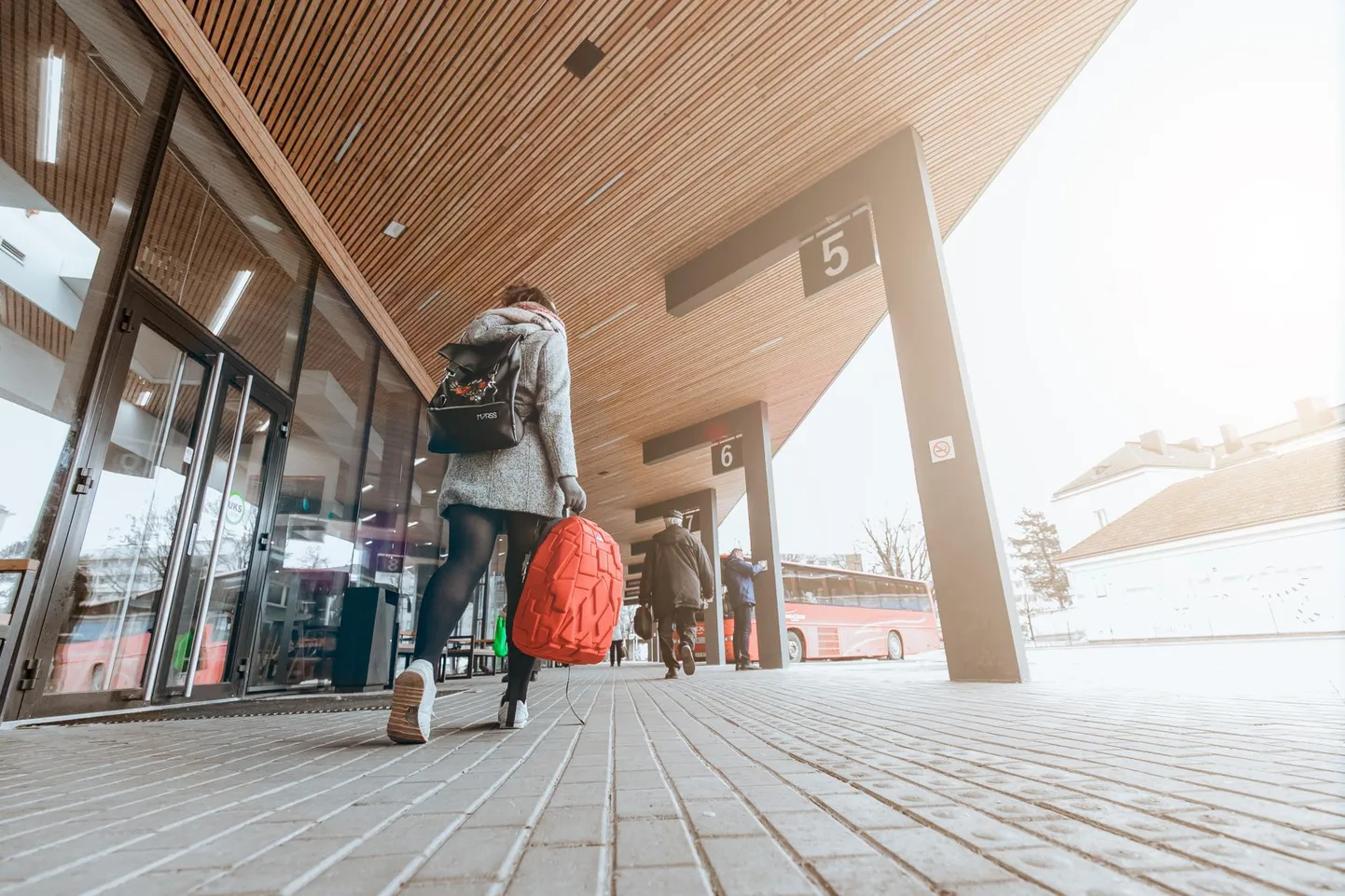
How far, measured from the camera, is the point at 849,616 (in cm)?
1534

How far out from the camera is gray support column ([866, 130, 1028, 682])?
4539 mm

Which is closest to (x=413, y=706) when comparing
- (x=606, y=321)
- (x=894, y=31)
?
(x=894, y=31)

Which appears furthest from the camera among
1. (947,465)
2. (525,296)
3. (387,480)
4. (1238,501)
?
(1238,501)

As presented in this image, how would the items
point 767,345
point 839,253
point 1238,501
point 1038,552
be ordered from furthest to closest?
point 1038,552 < point 1238,501 < point 767,345 < point 839,253

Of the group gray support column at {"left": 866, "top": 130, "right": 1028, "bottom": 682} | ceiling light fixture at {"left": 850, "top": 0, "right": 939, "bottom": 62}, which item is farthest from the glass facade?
gray support column at {"left": 866, "top": 130, "right": 1028, "bottom": 682}

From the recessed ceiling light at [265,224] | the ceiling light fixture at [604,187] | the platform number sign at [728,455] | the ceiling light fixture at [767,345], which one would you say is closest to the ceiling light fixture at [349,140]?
the recessed ceiling light at [265,224]

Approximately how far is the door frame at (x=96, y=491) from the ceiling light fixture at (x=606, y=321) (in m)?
4.53

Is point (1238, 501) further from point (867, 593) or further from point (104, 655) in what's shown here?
point (104, 655)

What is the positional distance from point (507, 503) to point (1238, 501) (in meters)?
27.5

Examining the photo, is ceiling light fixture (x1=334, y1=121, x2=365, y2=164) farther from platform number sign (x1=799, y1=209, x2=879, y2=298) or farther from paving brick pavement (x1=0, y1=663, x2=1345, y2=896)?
paving brick pavement (x1=0, y1=663, x2=1345, y2=896)

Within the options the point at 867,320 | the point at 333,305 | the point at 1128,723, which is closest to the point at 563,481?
the point at 1128,723

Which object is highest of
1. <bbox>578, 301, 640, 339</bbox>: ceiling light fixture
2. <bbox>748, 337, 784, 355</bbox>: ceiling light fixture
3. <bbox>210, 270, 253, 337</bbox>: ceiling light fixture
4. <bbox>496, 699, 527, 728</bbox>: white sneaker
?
<bbox>748, 337, 784, 355</bbox>: ceiling light fixture

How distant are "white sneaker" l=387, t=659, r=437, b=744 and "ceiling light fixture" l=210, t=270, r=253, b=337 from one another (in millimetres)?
4174

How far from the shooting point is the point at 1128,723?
77.7 inches
